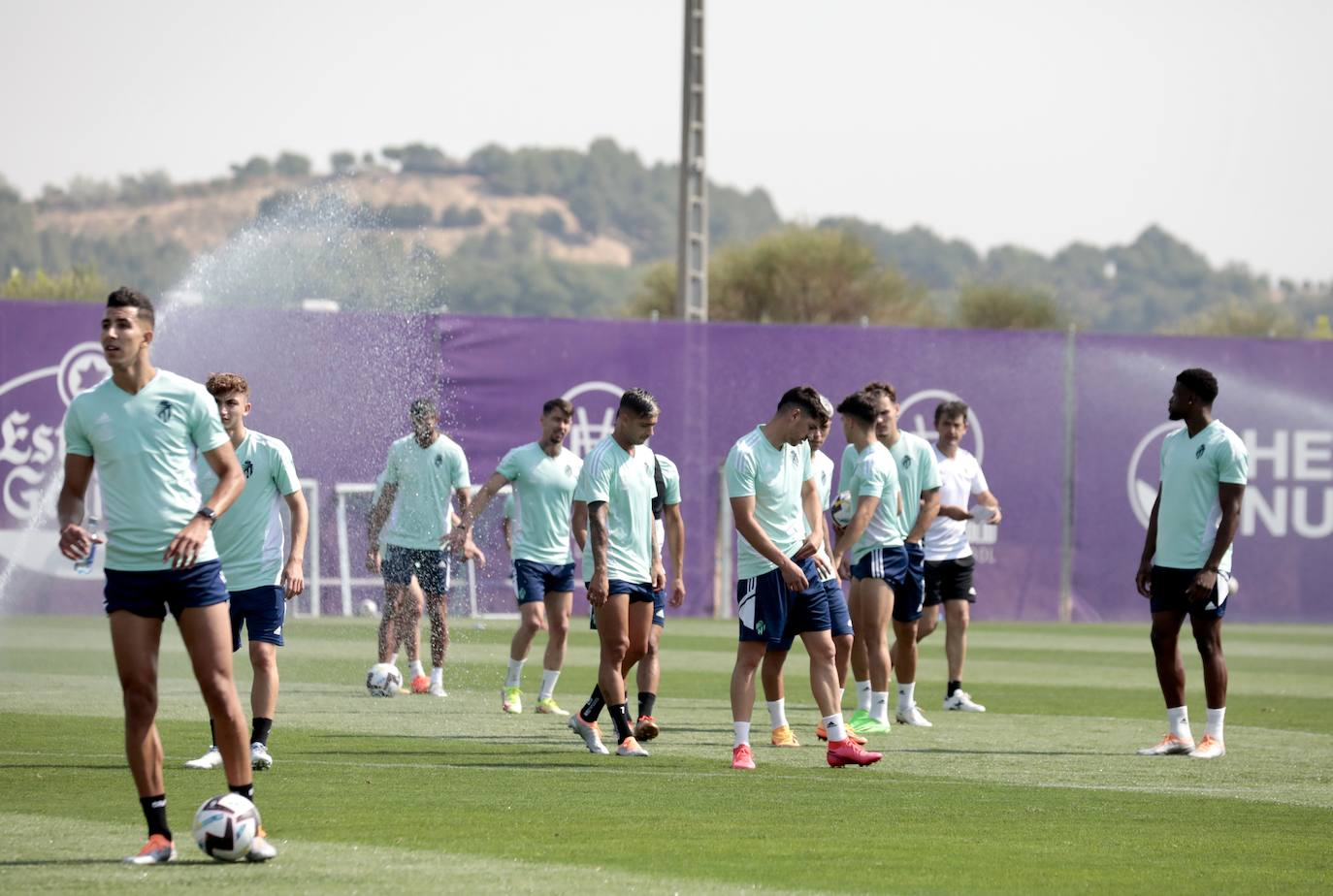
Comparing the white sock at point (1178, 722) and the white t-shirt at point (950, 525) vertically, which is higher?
the white t-shirt at point (950, 525)

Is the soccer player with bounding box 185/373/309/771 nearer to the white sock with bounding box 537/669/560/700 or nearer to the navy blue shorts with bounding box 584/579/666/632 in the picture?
the navy blue shorts with bounding box 584/579/666/632

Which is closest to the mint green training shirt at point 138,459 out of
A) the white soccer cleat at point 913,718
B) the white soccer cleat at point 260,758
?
the white soccer cleat at point 260,758

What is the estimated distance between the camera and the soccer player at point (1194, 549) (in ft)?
40.6

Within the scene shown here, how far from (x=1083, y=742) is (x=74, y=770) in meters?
6.39

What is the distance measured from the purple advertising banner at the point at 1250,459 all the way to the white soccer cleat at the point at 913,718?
43.4 ft

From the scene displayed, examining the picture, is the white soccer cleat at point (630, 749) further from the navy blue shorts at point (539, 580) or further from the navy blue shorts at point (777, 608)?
the navy blue shorts at point (539, 580)

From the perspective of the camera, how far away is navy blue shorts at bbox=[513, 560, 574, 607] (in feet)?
49.7

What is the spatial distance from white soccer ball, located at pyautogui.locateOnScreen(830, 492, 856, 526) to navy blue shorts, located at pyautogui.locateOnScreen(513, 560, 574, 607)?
7.00 ft

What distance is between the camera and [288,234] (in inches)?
792

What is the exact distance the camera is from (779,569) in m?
11.6

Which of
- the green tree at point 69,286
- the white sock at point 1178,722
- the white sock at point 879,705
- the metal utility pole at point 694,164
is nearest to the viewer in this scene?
the white sock at point 1178,722

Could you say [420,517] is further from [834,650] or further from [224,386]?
[224,386]

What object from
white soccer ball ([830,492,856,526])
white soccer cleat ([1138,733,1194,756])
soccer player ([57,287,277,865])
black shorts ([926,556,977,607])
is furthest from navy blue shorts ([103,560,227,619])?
black shorts ([926,556,977,607])

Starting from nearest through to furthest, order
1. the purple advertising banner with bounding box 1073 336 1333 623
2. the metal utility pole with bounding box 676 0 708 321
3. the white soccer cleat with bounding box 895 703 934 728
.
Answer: the white soccer cleat with bounding box 895 703 934 728 < the purple advertising banner with bounding box 1073 336 1333 623 < the metal utility pole with bounding box 676 0 708 321
